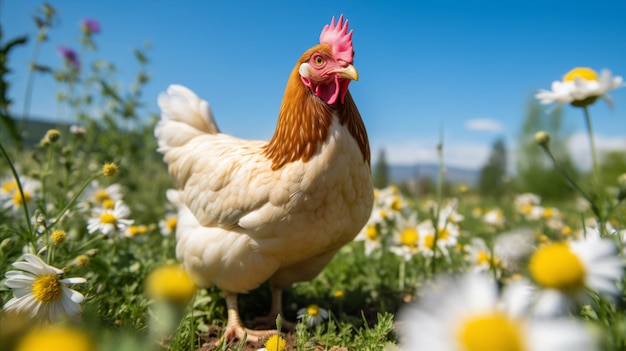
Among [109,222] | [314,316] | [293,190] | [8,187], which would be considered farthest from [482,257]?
[8,187]

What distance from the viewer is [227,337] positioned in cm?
207

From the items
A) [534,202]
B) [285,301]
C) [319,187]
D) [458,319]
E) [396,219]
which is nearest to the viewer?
[458,319]

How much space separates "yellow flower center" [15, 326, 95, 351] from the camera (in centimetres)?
56

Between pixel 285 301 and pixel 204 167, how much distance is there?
1.05 metres

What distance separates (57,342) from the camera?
0.57 metres

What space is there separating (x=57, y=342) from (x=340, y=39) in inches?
65.5

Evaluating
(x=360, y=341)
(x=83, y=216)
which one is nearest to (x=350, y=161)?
(x=360, y=341)

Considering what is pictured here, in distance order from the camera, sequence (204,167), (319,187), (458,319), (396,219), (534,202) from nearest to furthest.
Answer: (458,319)
(319,187)
(204,167)
(396,219)
(534,202)

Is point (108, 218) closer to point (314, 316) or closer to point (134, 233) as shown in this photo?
point (134, 233)

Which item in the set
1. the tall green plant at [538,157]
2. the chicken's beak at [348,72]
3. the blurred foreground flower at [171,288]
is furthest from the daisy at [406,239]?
the tall green plant at [538,157]

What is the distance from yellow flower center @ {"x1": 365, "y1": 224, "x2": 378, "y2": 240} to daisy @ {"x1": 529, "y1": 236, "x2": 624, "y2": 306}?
2243mm

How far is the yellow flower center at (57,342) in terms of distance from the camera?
22.0 inches

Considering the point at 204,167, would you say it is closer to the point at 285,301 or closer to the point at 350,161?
the point at 350,161

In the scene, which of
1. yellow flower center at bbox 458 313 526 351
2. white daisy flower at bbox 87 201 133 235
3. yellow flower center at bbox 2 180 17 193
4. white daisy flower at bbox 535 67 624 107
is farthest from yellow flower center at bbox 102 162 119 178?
white daisy flower at bbox 535 67 624 107
